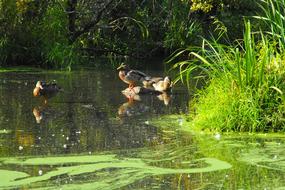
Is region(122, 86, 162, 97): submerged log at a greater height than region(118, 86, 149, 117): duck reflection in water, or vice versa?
region(122, 86, 162, 97): submerged log

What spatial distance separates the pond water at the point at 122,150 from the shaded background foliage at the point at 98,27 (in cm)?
504

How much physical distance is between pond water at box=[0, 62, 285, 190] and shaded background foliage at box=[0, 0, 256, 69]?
5.04 metres

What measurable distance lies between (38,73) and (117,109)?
5.34m

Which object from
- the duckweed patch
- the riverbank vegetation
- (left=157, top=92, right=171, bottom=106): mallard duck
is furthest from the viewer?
(left=157, top=92, right=171, bottom=106): mallard duck

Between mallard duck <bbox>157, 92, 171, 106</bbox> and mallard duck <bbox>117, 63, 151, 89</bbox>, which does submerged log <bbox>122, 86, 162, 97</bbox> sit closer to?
mallard duck <bbox>157, 92, 171, 106</bbox>

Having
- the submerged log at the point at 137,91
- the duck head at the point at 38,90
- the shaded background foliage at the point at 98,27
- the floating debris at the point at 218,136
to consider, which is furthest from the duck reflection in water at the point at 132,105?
the shaded background foliage at the point at 98,27

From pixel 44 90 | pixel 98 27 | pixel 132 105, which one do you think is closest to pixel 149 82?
pixel 44 90

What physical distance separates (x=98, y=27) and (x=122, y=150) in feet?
39.1

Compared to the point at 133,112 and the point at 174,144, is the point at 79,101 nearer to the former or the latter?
the point at 133,112

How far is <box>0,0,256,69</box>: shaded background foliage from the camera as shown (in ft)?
55.2

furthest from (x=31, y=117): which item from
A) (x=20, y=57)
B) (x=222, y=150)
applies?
(x=20, y=57)

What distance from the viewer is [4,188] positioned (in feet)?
18.9

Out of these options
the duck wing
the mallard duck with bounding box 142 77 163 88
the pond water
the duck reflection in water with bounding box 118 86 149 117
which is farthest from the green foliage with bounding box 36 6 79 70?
the pond water

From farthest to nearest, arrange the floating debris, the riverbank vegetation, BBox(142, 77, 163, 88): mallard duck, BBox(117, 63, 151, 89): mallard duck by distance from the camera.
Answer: BBox(142, 77, 163, 88): mallard duck
BBox(117, 63, 151, 89): mallard duck
the riverbank vegetation
the floating debris
